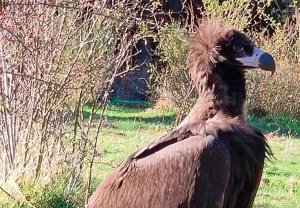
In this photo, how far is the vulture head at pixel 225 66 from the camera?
5.92m

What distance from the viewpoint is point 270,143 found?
1556cm

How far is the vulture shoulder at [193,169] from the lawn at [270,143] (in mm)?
1110

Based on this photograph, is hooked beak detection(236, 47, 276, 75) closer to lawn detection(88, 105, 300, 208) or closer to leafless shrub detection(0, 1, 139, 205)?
lawn detection(88, 105, 300, 208)

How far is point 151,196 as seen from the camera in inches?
225

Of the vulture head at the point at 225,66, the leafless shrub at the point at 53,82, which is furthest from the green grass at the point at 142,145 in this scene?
the vulture head at the point at 225,66

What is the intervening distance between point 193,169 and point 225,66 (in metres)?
0.86

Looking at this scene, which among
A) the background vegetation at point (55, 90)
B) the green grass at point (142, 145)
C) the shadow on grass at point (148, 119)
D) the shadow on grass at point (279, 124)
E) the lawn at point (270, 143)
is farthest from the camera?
the shadow on grass at point (148, 119)

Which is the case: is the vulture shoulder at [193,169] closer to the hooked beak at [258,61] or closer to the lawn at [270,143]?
the hooked beak at [258,61]

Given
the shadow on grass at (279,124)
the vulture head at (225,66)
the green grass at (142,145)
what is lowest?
the shadow on grass at (279,124)

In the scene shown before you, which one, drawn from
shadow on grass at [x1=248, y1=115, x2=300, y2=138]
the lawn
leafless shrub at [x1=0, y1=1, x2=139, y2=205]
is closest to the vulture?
the lawn

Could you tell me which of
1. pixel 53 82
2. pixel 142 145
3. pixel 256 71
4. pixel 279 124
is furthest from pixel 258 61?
pixel 279 124

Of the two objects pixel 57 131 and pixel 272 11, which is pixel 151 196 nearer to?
pixel 57 131

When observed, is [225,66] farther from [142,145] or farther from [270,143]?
[270,143]

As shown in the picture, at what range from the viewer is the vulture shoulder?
18.0 ft
